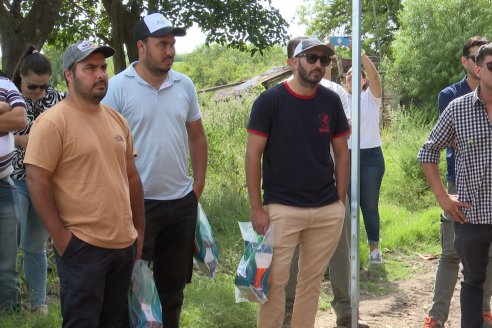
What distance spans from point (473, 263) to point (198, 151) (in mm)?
1834

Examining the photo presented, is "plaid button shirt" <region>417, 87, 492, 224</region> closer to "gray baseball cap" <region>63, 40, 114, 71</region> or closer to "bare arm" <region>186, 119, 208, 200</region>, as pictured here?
"bare arm" <region>186, 119, 208, 200</region>

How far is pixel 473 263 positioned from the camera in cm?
468

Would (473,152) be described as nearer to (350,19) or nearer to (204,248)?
(204,248)

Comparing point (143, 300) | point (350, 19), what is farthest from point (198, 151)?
point (350, 19)

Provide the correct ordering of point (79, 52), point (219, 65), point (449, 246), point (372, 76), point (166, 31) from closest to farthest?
point (79, 52)
point (166, 31)
point (449, 246)
point (372, 76)
point (219, 65)

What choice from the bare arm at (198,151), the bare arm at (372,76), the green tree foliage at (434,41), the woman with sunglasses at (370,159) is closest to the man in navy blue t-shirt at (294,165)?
the bare arm at (198,151)

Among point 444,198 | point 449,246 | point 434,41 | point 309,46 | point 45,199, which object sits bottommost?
point 449,246

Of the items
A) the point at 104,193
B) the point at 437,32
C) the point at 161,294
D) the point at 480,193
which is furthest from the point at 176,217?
the point at 437,32

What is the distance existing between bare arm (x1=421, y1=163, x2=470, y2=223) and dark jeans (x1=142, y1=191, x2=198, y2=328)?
1464mm

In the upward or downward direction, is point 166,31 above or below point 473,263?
above

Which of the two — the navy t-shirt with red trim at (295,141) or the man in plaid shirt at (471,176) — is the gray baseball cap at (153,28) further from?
the man in plaid shirt at (471,176)

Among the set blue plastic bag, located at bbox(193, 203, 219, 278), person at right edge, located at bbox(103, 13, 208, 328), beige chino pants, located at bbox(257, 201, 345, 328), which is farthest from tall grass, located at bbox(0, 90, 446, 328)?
person at right edge, located at bbox(103, 13, 208, 328)

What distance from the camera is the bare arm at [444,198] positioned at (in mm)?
4648

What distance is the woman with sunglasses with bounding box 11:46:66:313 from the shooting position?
5.23 metres
